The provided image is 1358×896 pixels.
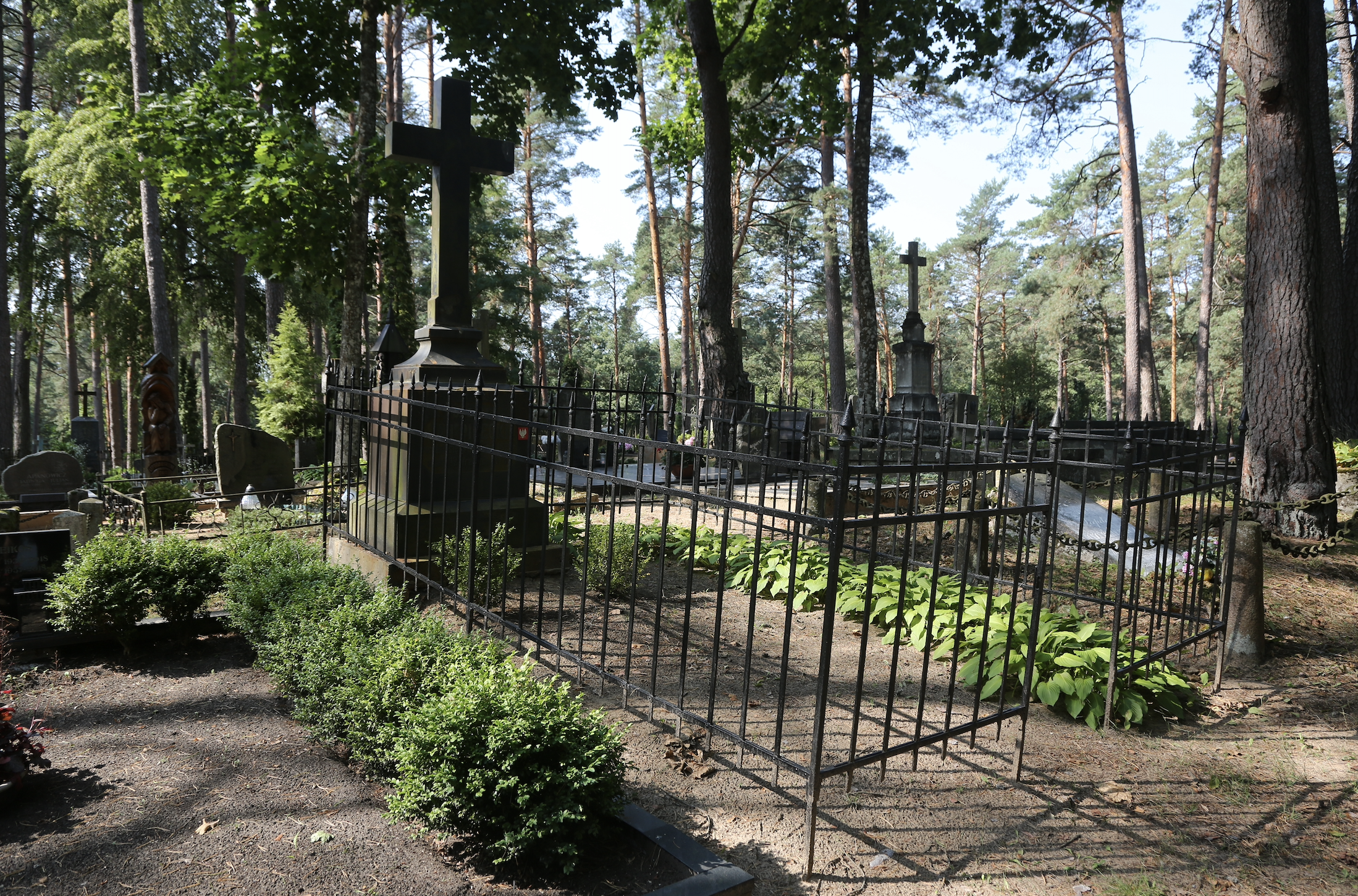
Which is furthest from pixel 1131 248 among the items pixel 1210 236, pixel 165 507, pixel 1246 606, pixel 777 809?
pixel 165 507

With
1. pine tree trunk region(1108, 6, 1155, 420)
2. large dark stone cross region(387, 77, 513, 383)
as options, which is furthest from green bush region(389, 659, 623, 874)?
pine tree trunk region(1108, 6, 1155, 420)

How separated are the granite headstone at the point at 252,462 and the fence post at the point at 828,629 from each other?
33.7ft

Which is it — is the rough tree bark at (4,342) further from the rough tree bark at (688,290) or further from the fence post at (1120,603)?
the fence post at (1120,603)

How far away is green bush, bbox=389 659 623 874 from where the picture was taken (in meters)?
2.56

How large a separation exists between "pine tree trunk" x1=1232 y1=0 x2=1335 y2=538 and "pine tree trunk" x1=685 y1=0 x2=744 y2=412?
19.9ft

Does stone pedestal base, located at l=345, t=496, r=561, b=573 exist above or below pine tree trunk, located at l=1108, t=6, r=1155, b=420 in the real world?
below

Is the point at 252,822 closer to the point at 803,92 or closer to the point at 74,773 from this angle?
the point at 74,773

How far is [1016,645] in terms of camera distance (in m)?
4.32

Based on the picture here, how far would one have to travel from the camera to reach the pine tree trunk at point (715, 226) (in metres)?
11.1

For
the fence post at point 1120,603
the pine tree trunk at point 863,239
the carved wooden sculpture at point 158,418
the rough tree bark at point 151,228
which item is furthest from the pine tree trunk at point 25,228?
the fence post at point 1120,603

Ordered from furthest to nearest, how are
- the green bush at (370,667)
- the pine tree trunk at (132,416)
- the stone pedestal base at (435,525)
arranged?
the pine tree trunk at (132,416), the stone pedestal base at (435,525), the green bush at (370,667)

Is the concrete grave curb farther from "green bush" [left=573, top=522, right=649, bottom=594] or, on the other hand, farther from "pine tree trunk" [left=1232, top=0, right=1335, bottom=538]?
"pine tree trunk" [left=1232, top=0, right=1335, bottom=538]

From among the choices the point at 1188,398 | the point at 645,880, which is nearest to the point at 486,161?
the point at 645,880

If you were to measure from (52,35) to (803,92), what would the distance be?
22442mm
